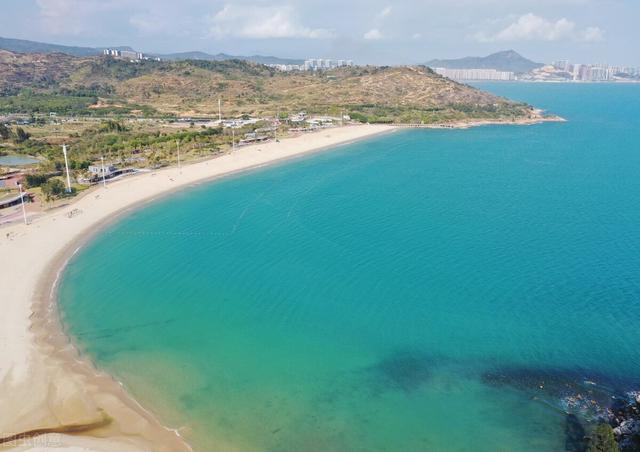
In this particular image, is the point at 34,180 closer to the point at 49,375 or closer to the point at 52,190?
the point at 52,190

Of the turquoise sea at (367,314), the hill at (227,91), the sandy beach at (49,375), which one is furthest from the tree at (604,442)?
the hill at (227,91)

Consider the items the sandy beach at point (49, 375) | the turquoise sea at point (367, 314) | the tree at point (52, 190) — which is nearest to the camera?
the sandy beach at point (49, 375)

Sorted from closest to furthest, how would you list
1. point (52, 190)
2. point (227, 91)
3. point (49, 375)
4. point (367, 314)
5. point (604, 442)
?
point (604, 442) < point (49, 375) < point (367, 314) < point (52, 190) < point (227, 91)

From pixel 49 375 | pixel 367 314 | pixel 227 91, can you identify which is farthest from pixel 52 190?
pixel 227 91

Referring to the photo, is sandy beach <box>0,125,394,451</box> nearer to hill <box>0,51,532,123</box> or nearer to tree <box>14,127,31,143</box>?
tree <box>14,127,31,143</box>

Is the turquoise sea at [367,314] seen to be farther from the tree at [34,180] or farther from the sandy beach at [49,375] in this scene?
the tree at [34,180]

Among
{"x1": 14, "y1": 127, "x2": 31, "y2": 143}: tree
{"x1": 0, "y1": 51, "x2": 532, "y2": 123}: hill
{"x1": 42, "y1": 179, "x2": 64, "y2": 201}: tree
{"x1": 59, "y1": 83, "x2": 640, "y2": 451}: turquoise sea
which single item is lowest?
{"x1": 59, "y1": 83, "x2": 640, "y2": 451}: turquoise sea

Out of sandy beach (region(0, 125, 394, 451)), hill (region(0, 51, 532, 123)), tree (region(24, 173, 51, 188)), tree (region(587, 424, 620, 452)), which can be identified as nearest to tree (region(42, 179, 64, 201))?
tree (region(24, 173, 51, 188))
